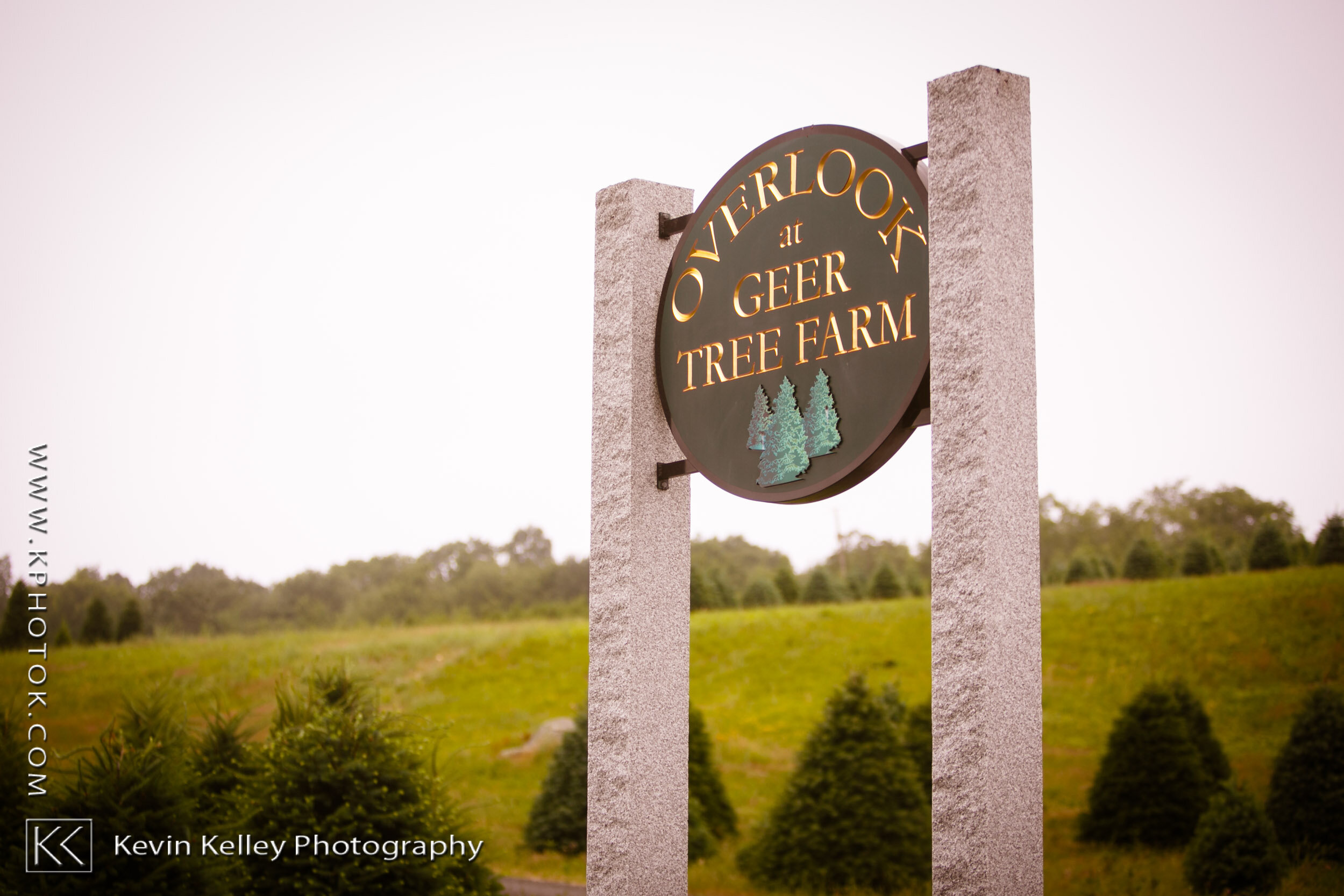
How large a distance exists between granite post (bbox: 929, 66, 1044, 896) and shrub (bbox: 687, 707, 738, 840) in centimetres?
1157

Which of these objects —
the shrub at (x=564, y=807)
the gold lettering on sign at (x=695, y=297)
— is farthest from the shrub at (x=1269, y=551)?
the gold lettering on sign at (x=695, y=297)

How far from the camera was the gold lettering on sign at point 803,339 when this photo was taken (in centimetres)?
415

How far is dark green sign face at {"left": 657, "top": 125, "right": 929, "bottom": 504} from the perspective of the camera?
383 cm

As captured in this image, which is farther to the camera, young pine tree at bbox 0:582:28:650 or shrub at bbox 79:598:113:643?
shrub at bbox 79:598:113:643

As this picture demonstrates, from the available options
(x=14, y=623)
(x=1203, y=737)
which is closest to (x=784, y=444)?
(x=1203, y=737)

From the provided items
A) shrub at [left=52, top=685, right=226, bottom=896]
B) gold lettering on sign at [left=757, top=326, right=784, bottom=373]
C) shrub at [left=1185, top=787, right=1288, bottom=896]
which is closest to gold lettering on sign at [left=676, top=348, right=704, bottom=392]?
gold lettering on sign at [left=757, top=326, right=784, bottom=373]

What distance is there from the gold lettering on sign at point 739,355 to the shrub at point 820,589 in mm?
31222

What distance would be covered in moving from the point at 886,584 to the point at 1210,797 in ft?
69.3

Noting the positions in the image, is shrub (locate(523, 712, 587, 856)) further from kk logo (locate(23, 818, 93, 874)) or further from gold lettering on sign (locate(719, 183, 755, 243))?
gold lettering on sign (locate(719, 183, 755, 243))

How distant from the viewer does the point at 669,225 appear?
503 cm

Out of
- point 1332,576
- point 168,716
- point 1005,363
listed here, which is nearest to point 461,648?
point 168,716

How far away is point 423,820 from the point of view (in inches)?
251

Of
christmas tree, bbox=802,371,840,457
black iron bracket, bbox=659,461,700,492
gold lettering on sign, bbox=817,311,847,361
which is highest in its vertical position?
gold lettering on sign, bbox=817,311,847,361

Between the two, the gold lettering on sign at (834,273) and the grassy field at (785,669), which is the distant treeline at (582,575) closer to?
the grassy field at (785,669)
